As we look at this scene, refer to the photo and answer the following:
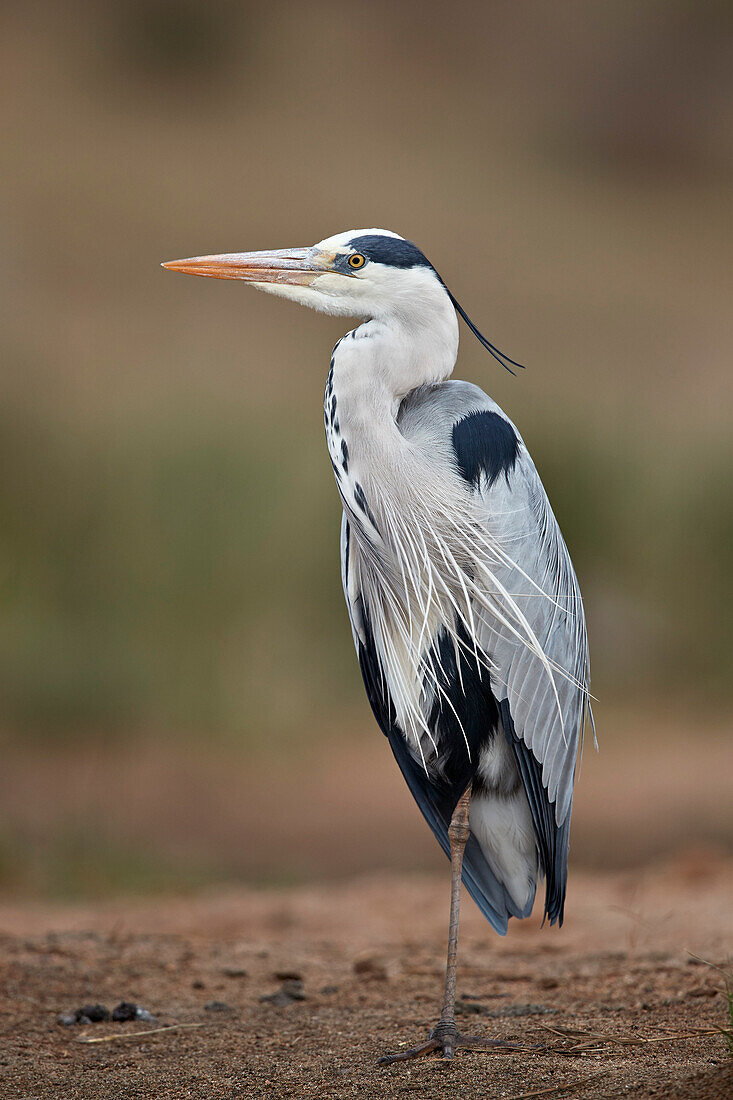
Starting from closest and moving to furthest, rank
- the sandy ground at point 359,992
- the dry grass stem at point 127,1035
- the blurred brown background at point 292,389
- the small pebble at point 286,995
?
the sandy ground at point 359,992, the dry grass stem at point 127,1035, the small pebble at point 286,995, the blurred brown background at point 292,389

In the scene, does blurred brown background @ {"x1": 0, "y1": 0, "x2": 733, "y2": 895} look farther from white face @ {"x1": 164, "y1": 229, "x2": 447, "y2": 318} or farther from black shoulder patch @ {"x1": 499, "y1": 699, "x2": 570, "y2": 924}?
white face @ {"x1": 164, "y1": 229, "x2": 447, "y2": 318}

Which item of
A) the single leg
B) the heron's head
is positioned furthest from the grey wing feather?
the heron's head

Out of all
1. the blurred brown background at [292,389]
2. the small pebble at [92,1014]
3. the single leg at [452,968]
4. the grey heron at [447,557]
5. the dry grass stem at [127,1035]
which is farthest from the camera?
the blurred brown background at [292,389]

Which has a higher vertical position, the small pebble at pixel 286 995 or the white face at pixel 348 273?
the white face at pixel 348 273

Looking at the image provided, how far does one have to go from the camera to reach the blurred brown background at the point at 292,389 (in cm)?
620

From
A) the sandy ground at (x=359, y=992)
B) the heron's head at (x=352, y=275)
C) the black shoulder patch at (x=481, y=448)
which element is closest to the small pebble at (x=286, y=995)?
the sandy ground at (x=359, y=992)

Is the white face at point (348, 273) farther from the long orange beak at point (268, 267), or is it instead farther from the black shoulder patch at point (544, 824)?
the black shoulder patch at point (544, 824)

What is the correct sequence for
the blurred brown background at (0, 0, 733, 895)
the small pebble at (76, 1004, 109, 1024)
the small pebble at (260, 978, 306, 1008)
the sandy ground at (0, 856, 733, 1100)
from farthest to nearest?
the blurred brown background at (0, 0, 733, 895), the small pebble at (260, 978, 306, 1008), the small pebble at (76, 1004, 109, 1024), the sandy ground at (0, 856, 733, 1100)

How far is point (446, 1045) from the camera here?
206 centimetres

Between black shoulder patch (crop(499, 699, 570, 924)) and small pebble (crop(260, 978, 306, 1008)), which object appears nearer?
black shoulder patch (crop(499, 699, 570, 924))

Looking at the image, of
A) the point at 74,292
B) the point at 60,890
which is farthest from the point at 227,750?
the point at 74,292

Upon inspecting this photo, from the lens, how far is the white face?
2.26 metres

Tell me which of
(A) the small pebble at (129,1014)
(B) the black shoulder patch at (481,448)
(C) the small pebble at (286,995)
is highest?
(B) the black shoulder patch at (481,448)

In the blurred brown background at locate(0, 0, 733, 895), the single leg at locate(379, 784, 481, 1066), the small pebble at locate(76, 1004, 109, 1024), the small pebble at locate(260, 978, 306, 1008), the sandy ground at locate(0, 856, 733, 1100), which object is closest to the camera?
the sandy ground at locate(0, 856, 733, 1100)
